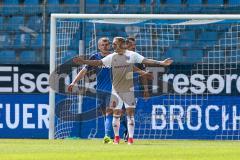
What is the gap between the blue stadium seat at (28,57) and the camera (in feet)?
56.1

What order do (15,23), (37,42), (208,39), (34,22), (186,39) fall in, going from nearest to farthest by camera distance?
(208,39)
(186,39)
(37,42)
(15,23)
(34,22)

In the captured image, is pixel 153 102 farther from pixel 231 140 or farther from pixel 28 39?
pixel 28 39

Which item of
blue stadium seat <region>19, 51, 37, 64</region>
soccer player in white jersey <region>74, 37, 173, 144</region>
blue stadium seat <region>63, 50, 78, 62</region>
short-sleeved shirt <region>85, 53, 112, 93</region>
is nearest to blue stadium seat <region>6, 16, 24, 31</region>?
blue stadium seat <region>19, 51, 37, 64</region>

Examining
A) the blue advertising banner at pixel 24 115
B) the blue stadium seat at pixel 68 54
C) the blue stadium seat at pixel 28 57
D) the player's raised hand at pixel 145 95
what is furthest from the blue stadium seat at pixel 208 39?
Answer: the blue stadium seat at pixel 28 57

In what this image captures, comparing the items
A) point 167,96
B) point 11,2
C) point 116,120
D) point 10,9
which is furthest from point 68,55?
point 11,2

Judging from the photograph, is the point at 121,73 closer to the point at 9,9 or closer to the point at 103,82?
the point at 103,82

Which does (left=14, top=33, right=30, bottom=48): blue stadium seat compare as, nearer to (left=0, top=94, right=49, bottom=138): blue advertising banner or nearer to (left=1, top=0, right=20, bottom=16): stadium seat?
(left=1, top=0, right=20, bottom=16): stadium seat

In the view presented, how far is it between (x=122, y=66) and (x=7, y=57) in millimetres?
5012

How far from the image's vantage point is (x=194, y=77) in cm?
1557

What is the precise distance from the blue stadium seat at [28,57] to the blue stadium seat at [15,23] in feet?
4.39

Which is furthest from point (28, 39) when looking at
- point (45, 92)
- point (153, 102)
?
point (153, 102)

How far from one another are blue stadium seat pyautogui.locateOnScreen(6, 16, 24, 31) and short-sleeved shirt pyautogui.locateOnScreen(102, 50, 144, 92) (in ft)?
19.3

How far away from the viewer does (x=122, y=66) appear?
13.4 meters

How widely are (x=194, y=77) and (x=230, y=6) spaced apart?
4365 millimetres
